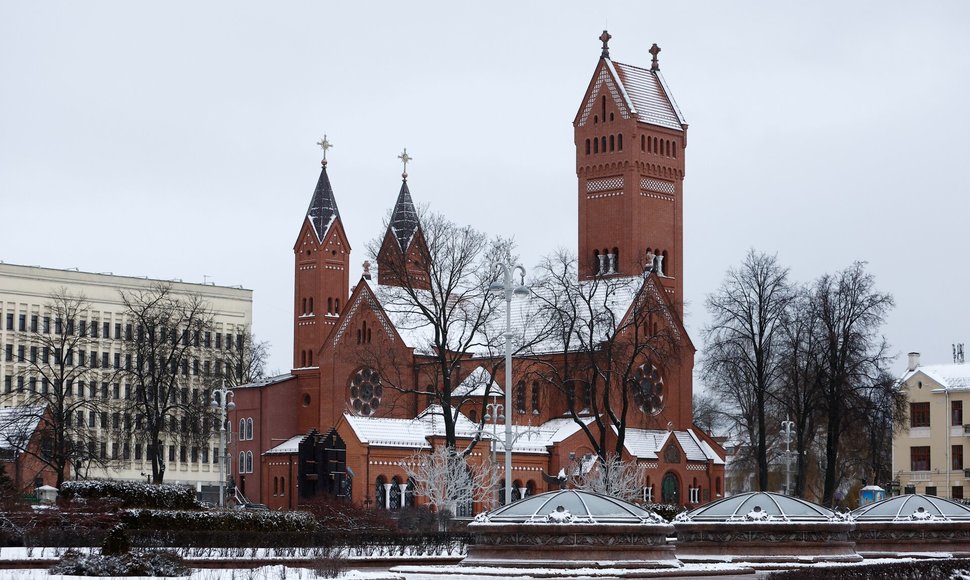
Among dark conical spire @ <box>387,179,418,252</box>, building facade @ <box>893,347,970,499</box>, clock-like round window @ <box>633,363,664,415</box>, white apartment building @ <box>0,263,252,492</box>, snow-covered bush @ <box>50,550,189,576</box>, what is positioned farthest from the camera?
white apartment building @ <box>0,263,252,492</box>

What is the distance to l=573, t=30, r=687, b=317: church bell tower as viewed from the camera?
315 ft

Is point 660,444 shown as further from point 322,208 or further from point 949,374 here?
point 322,208

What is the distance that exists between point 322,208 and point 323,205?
215mm

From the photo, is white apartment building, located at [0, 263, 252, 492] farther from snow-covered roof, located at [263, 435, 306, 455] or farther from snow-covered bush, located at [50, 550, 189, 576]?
snow-covered bush, located at [50, 550, 189, 576]

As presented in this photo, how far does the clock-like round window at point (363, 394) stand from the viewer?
92.6 metres

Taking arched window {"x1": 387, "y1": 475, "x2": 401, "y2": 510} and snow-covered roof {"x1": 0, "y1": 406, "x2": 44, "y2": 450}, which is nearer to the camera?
snow-covered roof {"x1": 0, "y1": 406, "x2": 44, "y2": 450}

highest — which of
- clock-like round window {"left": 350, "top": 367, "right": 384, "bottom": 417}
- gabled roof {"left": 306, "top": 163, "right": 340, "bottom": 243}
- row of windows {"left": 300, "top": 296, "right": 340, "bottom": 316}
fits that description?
gabled roof {"left": 306, "top": 163, "right": 340, "bottom": 243}

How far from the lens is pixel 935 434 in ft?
281

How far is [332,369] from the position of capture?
9325 cm

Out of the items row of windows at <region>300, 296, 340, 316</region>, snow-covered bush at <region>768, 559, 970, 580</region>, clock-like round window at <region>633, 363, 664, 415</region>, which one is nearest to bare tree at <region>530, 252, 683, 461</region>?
clock-like round window at <region>633, 363, 664, 415</region>

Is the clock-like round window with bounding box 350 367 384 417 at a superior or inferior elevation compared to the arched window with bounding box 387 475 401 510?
superior

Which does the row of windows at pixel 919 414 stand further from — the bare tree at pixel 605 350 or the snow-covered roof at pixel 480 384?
the snow-covered roof at pixel 480 384

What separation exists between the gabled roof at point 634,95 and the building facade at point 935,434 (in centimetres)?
2275

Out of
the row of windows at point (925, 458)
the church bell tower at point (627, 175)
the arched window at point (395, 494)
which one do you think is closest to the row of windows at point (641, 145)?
the church bell tower at point (627, 175)
